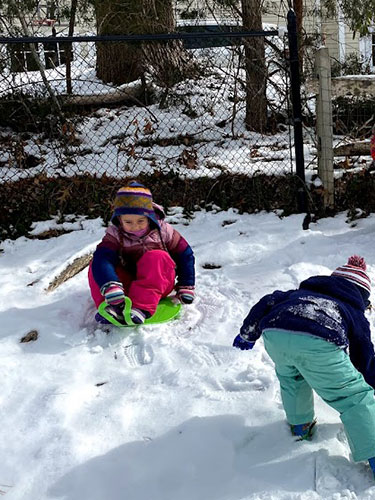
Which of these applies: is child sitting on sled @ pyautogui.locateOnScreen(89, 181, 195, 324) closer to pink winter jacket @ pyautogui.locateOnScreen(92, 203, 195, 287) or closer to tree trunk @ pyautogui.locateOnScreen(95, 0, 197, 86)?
pink winter jacket @ pyautogui.locateOnScreen(92, 203, 195, 287)

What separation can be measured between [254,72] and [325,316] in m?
5.68

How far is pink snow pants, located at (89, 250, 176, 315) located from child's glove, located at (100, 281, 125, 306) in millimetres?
114

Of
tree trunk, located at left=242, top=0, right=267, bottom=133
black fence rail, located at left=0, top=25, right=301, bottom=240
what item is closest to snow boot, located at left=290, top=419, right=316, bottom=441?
black fence rail, located at left=0, top=25, right=301, bottom=240

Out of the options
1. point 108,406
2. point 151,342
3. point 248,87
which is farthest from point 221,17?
point 108,406

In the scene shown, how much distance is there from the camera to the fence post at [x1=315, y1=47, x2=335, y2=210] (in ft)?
17.7

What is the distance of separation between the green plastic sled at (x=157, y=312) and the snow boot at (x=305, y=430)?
4.30 feet

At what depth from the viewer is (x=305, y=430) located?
2516 millimetres

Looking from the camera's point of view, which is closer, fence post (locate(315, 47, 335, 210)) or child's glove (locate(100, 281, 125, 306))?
child's glove (locate(100, 281, 125, 306))

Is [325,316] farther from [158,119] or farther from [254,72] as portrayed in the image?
[158,119]

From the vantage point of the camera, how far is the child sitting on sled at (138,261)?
3559 millimetres

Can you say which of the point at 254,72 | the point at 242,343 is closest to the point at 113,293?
the point at 242,343

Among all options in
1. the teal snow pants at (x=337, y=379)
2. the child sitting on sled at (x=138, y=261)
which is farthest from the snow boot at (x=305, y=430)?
the child sitting on sled at (x=138, y=261)

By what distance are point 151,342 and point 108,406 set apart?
24.4 inches

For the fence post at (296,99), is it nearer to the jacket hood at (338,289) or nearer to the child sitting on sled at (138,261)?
the child sitting on sled at (138,261)
